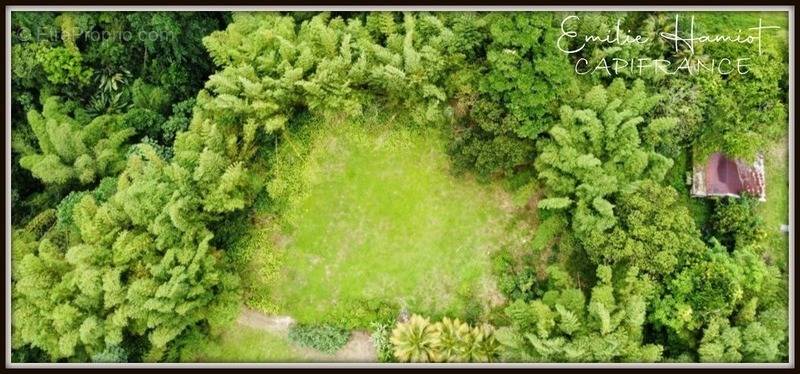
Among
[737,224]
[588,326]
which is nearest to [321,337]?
[588,326]

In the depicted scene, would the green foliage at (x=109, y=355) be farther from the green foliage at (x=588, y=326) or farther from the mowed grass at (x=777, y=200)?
the mowed grass at (x=777, y=200)

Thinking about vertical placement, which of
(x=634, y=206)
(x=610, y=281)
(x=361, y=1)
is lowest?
(x=610, y=281)

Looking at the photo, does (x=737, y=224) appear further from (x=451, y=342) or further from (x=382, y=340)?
(x=382, y=340)

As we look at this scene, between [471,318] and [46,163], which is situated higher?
[46,163]

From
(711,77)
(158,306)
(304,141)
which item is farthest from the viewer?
(304,141)

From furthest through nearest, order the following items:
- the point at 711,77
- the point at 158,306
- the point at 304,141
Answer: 1. the point at 304,141
2. the point at 711,77
3. the point at 158,306

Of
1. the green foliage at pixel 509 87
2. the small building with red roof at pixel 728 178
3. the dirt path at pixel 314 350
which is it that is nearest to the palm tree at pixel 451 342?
the dirt path at pixel 314 350

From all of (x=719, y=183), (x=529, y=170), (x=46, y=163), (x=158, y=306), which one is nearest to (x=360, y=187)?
(x=529, y=170)

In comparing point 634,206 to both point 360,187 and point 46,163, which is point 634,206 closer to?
point 360,187
